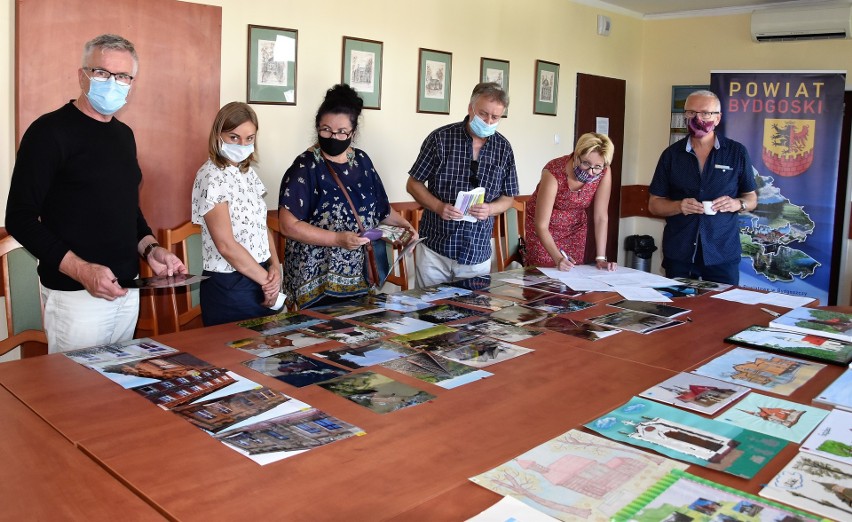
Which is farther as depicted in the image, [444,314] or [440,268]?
[440,268]

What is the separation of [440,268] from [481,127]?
0.65m

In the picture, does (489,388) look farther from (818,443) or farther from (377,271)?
(377,271)

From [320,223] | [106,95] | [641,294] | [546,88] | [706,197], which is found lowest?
[641,294]

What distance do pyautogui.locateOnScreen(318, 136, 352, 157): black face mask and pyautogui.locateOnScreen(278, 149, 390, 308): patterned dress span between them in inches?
1.4

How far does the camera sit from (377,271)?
2.94 m

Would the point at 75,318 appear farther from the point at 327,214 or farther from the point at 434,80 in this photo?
the point at 434,80

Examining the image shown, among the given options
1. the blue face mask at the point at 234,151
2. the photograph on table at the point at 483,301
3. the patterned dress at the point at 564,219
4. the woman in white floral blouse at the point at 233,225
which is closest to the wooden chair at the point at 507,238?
the patterned dress at the point at 564,219

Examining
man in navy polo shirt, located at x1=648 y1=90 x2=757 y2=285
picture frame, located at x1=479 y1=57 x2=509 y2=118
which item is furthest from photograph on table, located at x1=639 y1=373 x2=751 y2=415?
picture frame, located at x1=479 y1=57 x2=509 y2=118

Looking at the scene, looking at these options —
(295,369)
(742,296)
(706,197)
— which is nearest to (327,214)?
(295,369)

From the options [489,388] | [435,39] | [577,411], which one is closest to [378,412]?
[489,388]

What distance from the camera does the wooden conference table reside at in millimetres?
1172

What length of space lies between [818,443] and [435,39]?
14.1 ft

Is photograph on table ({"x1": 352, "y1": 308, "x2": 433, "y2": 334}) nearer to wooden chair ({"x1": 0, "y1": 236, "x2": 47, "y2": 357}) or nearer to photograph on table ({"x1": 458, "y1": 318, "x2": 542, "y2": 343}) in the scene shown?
photograph on table ({"x1": 458, "y1": 318, "x2": 542, "y2": 343})

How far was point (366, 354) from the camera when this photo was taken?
197 cm
